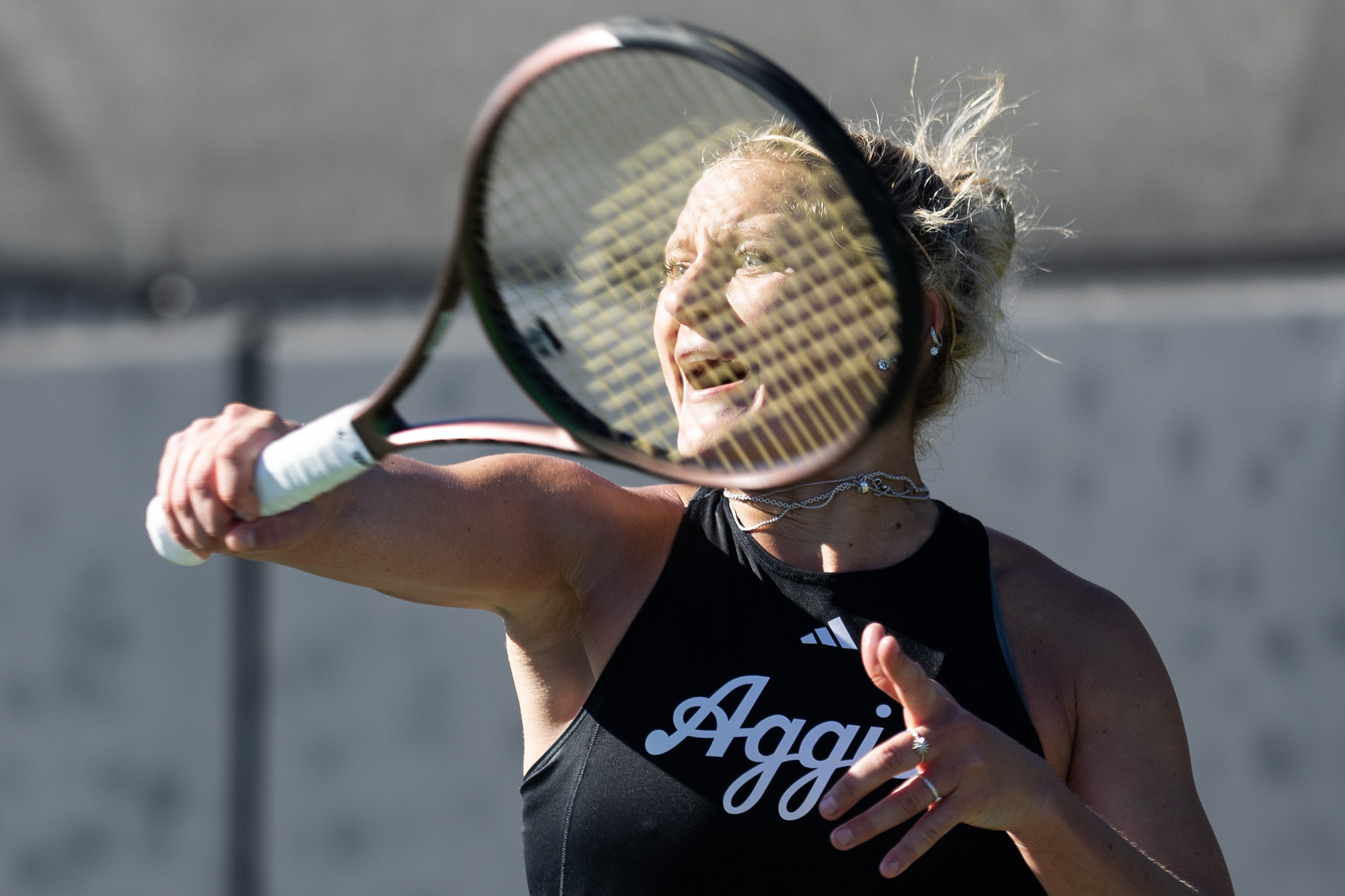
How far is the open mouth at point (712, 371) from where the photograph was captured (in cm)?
121

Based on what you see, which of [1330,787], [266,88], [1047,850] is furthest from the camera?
[266,88]

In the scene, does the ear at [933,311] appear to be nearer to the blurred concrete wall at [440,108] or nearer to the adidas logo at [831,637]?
the adidas logo at [831,637]

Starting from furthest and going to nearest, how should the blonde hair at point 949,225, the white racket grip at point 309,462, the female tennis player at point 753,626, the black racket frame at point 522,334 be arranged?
1. the blonde hair at point 949,225
2. the female tennis player at point 753,626
3. the white racket grip at point 309,462
4. the black racket frame at point 522,334

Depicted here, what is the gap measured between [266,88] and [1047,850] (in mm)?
2569

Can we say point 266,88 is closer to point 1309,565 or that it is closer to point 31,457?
point 31,457

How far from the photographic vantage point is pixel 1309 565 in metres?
2.75

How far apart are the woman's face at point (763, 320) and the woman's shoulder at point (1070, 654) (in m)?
0.35

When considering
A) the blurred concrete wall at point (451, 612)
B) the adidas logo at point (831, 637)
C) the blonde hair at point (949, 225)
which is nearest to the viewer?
the adidas logo at point (831, 637)

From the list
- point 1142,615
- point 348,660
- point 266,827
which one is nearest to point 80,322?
point 348,660

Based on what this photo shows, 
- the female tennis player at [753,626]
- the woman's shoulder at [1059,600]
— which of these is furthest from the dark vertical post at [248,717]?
the woman's shoulder at [1059,600]

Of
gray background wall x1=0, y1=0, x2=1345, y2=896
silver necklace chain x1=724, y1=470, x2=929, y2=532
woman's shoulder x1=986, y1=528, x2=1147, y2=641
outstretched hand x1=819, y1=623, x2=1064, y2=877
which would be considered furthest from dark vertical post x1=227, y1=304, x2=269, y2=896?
outstretched hand x1=819, y1=623, x2=1064, y2=877

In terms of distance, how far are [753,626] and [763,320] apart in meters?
0.32

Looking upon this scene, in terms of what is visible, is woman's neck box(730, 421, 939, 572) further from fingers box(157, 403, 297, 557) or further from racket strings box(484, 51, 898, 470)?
fingers box(157, 403, 297, 557)

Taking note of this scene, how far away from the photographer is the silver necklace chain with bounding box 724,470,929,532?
1363mm
